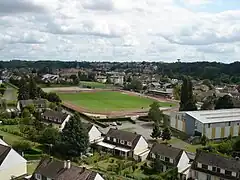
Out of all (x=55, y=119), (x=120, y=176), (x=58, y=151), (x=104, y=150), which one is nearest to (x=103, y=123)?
(x=55, y=119)

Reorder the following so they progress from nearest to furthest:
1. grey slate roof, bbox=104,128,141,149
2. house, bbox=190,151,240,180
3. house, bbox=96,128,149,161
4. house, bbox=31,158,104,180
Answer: house, bbox=31,158,104,180
house, bbox=190,151,240,180
house, bbox=96,128,149,161
grey slate roof, bbox=104,128,141,149

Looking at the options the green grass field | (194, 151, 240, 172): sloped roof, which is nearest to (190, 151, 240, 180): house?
(194, 151, 240, 172): sloped roof

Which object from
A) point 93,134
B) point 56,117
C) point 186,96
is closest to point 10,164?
point 93,134

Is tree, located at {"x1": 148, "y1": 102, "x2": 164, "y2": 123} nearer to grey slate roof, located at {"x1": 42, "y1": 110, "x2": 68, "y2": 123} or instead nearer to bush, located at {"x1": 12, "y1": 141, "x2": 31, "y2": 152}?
grey slate roof, located at {"x1": 42, "y1": 110, "x2": 68, "y2": 123}

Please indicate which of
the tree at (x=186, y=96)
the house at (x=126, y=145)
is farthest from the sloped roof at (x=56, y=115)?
the tree at (x=186, y=96)

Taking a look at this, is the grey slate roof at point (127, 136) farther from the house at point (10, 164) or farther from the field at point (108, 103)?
the field at point (108, 103)
